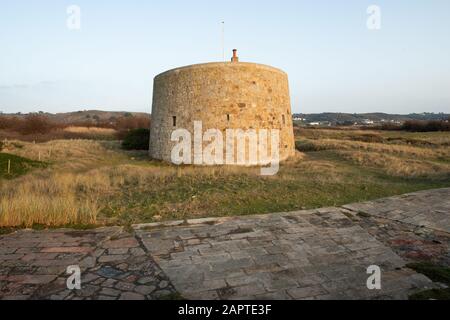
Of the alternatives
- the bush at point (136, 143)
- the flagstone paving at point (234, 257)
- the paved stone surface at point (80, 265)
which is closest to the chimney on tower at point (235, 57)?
the bush at point (136, 143)

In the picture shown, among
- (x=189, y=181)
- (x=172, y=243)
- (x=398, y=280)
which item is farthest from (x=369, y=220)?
(x=189, y=181)

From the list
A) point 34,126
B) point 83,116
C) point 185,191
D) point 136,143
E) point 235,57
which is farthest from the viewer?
point 83,116

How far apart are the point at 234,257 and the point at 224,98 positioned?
10088 millimetres

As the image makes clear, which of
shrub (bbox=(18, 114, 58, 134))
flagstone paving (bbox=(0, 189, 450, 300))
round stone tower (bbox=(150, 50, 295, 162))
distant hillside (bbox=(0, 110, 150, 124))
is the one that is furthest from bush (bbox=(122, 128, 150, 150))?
distant hillside (bbox=(0, 110, 150, 124))

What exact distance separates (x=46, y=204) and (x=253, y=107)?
31.1 ft

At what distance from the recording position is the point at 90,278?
11.3ft

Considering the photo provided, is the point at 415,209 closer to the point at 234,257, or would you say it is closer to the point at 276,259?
the point at 276,259

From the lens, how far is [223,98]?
1341cm

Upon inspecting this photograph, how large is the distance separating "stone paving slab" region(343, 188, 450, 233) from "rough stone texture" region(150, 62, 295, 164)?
6752 mm

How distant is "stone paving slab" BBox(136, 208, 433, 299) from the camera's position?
10.7 ft

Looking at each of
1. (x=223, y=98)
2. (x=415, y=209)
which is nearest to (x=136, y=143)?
(x=223, y=98)

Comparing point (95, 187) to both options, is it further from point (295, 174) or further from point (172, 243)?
point (295, 174)

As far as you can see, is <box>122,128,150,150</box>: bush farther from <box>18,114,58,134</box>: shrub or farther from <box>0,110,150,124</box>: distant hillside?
<box>0,110,150,124</box>: distant hillside
